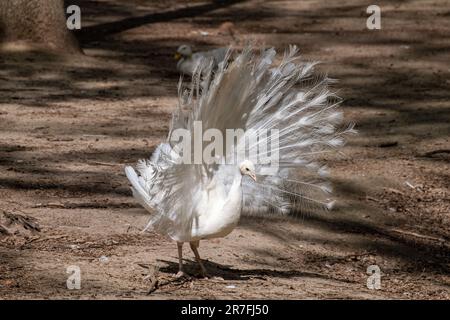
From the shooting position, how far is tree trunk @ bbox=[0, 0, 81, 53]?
13.0 metres

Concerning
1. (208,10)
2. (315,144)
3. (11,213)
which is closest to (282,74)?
(315,144)

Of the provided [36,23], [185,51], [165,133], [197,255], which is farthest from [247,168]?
[36,23]

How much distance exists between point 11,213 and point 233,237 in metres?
1.81

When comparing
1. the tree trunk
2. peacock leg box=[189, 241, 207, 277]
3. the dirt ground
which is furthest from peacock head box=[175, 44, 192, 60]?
peacock leg box=[189, 241, 207, 277]

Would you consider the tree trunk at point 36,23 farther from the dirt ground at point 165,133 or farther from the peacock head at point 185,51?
the peacock head at point 185,51

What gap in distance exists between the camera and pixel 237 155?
6465 millimetres

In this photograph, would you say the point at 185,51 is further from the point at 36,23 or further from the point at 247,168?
the point at 247,168

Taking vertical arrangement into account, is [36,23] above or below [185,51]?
above

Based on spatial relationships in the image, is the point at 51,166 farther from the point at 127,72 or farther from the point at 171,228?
the point at 127,72

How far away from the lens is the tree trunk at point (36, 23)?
13023mm

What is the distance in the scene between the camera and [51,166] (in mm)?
9516

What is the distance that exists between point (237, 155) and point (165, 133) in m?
4.54

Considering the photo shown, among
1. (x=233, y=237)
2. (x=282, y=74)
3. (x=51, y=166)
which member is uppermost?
(x=282, y=74)

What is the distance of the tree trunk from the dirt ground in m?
0.24
